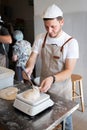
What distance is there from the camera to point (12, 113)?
3.87 feet

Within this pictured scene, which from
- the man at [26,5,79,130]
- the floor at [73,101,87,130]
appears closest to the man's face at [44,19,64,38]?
the man at [26,5,79,130]

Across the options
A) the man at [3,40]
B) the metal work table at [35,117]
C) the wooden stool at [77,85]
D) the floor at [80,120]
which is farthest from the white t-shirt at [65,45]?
the floor at [80,120]

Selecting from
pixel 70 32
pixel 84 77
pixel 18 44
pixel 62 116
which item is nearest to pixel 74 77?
pixel 84 77

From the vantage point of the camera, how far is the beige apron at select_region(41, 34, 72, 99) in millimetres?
1598

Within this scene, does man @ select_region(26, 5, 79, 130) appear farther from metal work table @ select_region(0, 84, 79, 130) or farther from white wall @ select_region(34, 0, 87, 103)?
white wall @ select_region(34, 0, 87, 103)

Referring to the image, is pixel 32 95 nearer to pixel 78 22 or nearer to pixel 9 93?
pixel 9 93

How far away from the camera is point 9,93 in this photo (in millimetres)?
1401

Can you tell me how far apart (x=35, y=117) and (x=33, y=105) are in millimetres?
67

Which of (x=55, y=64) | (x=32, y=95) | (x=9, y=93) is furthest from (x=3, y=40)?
(x=32, y=95)

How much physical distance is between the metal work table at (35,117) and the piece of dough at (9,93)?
71 millimetres

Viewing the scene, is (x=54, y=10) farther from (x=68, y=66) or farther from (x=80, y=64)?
(x=80, y=64)

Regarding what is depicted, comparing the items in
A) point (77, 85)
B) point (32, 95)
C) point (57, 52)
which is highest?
point (57, 52)

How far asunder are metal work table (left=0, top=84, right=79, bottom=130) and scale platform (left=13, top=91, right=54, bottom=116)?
0.02 m

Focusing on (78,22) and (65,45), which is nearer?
(65,45)
